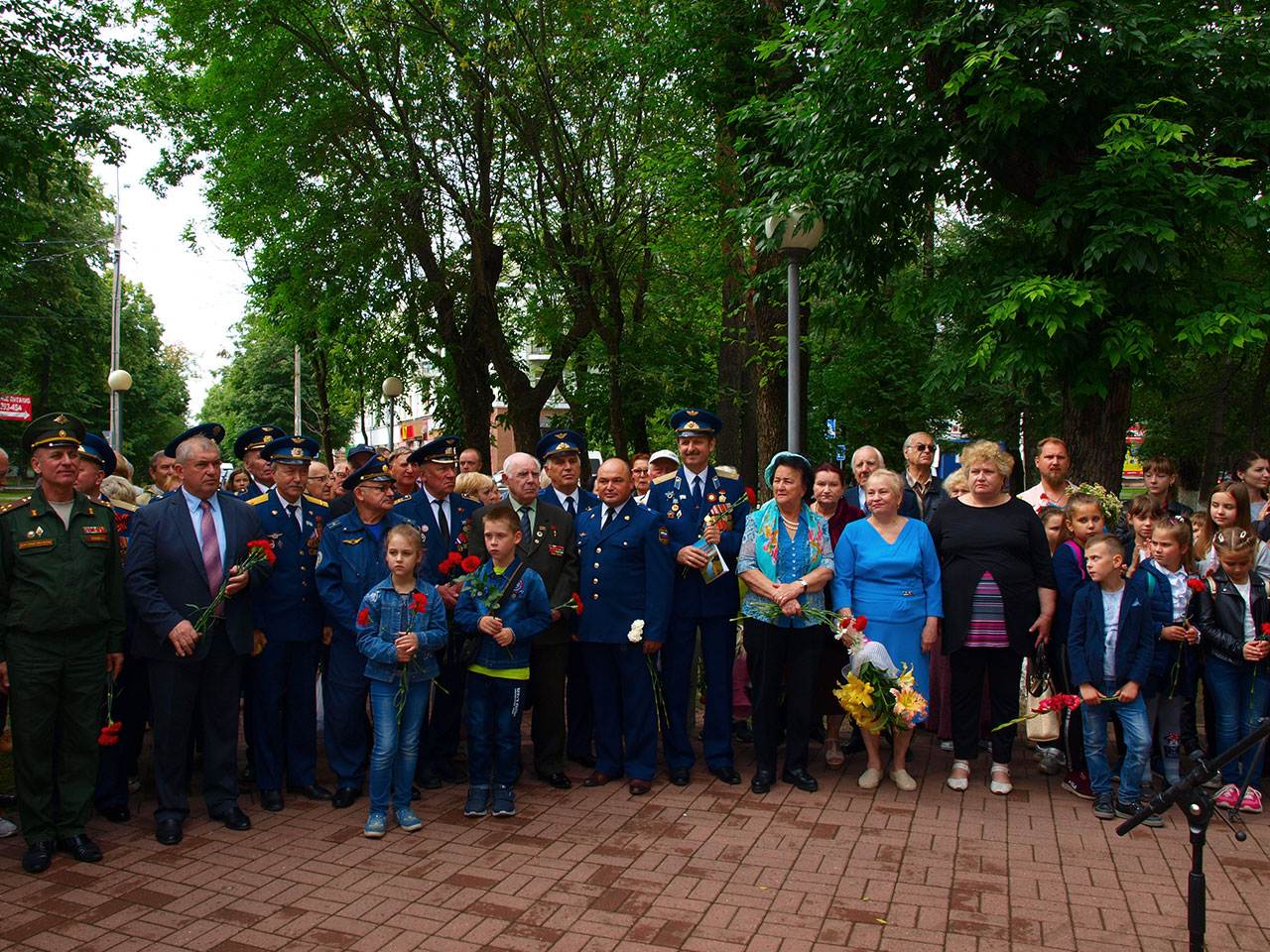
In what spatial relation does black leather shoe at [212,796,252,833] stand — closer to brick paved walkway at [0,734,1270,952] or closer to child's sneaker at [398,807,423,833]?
brick paved walkway at [0,734,1270,952]

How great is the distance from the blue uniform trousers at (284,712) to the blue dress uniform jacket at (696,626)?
2.21 m

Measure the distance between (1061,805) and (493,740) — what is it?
3.33m

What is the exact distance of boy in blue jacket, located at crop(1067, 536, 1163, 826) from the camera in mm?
5617

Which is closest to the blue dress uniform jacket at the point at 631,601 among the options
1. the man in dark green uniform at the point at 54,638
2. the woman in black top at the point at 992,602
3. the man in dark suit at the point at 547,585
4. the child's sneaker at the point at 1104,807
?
the man in dark suit at the point at 547,585

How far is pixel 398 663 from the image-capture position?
5578 millimetres

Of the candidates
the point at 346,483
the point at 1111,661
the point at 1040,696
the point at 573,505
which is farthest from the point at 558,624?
the point at 1111,661

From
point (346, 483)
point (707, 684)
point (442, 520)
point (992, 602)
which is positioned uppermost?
point (346, 483)

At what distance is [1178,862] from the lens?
4.91 meters

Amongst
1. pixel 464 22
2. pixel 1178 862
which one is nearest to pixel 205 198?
pixel 464 22

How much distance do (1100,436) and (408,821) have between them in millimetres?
7069

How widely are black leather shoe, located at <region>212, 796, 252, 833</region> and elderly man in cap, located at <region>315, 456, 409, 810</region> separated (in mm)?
531

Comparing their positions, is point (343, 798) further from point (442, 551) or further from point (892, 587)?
point (892, 587)

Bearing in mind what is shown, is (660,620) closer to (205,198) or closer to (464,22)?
(464,22)

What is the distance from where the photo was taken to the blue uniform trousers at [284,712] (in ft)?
19.6
